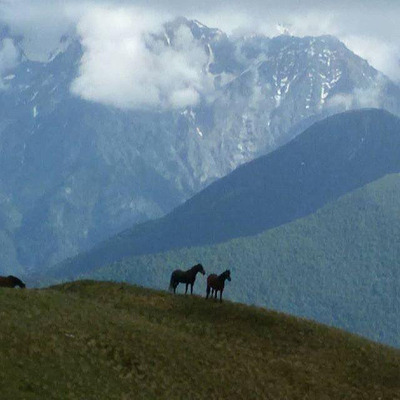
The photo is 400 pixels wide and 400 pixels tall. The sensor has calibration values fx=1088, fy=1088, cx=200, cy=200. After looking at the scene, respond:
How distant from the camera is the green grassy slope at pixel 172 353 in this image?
174ft

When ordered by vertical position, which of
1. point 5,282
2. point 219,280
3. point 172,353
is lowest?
point 172,353

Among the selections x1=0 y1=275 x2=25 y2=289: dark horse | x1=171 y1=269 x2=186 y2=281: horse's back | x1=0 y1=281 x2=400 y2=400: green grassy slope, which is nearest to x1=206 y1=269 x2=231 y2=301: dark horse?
x1=0 y1=281 x2=400 y2=400: green grassy slope

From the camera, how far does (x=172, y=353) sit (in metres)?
60.6

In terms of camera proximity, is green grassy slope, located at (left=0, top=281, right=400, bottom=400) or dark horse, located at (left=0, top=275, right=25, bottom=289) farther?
dark horse, located at (left=0, top=275, right=25, bottom=289)

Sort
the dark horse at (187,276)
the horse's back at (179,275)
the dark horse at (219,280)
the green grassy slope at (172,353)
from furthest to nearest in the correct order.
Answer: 1. the horse's back at (179,275)
2. the dark horse at (187,276)
3. the dark horse at (219,280)
4. the green grassy slope at (172,353)

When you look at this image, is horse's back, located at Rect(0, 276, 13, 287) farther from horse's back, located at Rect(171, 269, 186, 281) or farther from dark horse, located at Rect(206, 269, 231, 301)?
dark horse, located at Rect(206, 269, 231, 301)

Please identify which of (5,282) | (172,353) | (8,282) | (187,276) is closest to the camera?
Result: (172,353)

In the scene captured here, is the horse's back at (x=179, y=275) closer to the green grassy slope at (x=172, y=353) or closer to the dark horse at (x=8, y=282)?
the green grassy slope at (x=172, y=353)

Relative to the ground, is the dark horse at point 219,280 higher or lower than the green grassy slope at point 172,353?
higher

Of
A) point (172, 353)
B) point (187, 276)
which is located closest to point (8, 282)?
point (187, 276)

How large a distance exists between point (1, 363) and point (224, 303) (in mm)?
26205

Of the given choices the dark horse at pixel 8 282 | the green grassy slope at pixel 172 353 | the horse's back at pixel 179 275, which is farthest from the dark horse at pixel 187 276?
the dark horse at pixel 8 282

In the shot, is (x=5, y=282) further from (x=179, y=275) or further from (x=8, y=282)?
(x=179, y=275)

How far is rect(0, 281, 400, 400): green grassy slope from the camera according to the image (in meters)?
53.2
